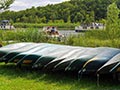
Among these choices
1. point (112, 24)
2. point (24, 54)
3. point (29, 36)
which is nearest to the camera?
point (24, 54)

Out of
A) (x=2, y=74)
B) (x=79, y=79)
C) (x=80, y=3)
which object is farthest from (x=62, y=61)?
(x=80, y=3)

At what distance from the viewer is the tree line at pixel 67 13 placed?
45.2 m

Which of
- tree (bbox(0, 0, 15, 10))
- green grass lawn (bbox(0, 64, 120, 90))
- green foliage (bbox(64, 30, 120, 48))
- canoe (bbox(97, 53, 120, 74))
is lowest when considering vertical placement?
green grass lawn (bbox(0, 64, 120, 90))

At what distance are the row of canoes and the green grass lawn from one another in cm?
26

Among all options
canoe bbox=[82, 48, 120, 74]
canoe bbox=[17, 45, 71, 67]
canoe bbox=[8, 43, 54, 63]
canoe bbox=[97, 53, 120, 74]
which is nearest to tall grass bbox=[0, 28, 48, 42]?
canoe bbox=[8, 43, 54, 63]

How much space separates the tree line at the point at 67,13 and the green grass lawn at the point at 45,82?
115 ft

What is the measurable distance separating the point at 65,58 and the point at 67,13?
42.1 meters

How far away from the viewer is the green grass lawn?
7.11m

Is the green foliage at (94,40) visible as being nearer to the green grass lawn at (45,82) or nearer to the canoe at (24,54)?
the canoe at (24,54)

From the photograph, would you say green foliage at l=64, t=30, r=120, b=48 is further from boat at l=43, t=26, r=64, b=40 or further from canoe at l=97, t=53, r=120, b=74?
canoe at l=97, t=53, r=120, b=74

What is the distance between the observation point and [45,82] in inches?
301

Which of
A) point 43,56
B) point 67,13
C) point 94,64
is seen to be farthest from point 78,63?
point 67,13

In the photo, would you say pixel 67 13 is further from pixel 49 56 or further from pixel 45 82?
pixel 45 82

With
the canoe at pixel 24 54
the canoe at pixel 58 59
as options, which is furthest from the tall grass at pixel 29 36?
the canoe at pixel 58 59
